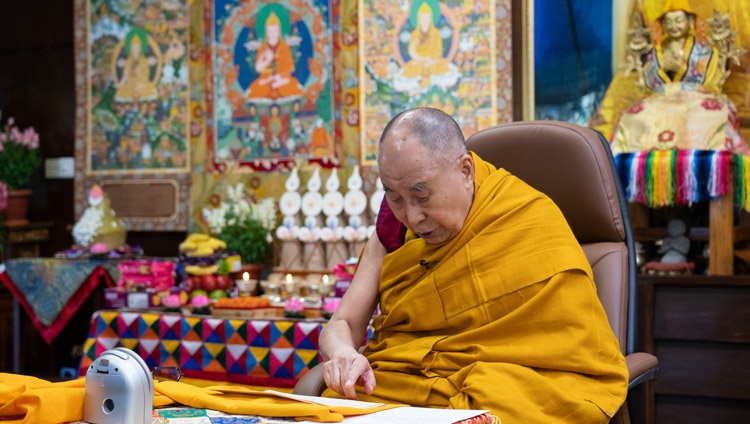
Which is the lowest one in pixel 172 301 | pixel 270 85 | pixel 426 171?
pixel 172 301

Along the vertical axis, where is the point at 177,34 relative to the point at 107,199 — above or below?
above

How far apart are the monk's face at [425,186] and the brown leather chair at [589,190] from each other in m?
0.37

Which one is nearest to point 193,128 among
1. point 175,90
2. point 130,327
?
point 175,90

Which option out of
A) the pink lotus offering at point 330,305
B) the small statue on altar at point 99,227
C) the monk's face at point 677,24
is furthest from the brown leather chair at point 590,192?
the small statue on altar at point 99,227

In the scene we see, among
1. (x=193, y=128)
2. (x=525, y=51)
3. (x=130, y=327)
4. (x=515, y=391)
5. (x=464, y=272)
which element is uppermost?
(x=525, y=51)

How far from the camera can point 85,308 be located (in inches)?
197

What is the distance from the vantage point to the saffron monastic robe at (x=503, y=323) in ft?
5.62

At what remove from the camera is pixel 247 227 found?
4598mm

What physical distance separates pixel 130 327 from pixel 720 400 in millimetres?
2256

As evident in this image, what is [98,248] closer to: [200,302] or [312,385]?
[200,302]

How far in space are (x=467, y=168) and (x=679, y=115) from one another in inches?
81.4

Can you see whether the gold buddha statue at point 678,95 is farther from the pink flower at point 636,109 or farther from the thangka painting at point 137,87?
the thangka painting at point 137,87

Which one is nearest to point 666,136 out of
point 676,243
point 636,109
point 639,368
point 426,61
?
point 636,109

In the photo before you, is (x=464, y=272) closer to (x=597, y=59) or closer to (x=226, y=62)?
(x=597, y=59)
